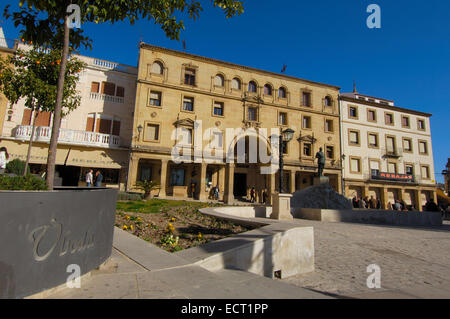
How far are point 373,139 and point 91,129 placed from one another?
3213cm

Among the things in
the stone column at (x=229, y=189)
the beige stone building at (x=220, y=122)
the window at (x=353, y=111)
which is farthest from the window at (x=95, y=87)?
the window at (x=353, y=111)

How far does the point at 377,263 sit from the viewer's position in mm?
5168

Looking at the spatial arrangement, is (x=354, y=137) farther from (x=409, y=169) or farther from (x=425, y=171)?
(x=425, y=171)

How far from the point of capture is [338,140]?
27.6 metres

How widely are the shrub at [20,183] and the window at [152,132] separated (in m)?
18.0

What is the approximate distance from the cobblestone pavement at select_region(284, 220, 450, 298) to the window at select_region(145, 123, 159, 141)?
16569 millimetres

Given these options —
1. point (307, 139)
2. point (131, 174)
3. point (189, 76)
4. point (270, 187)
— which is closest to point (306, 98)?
point (307, 139)

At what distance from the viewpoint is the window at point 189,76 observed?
22.9 m

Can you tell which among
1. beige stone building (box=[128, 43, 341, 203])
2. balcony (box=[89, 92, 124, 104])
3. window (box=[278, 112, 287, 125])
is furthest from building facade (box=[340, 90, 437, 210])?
balcony (box=[89, 92, 124, 104])

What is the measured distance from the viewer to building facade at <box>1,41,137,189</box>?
1741 cm

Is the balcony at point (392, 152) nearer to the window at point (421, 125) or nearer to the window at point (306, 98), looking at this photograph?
the window at point (421, 125)

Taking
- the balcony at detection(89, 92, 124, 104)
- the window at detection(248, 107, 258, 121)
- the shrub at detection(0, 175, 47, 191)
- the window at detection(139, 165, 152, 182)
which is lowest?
the shrub at detection(0, 175, 47, 191)

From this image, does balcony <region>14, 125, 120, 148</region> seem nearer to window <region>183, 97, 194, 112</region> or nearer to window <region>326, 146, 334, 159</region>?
window <region>183, 97, 194, 112</region>

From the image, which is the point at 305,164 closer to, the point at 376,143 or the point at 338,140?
the point at 338,140
